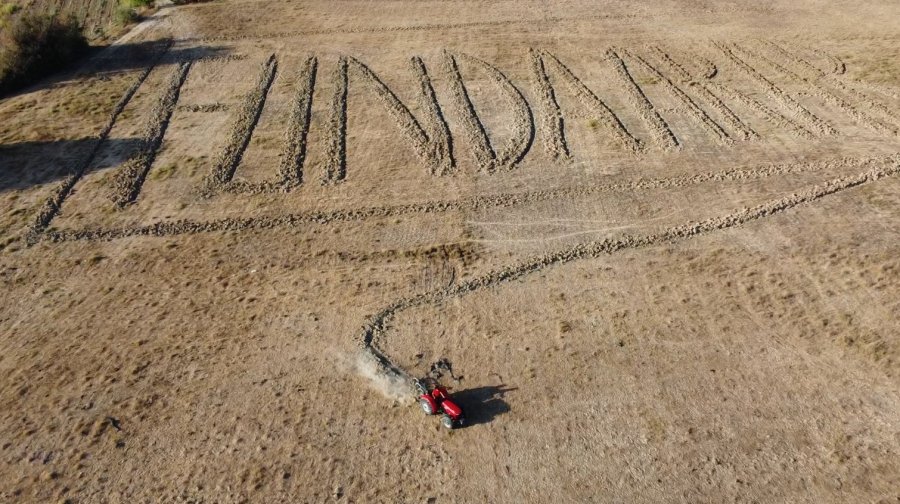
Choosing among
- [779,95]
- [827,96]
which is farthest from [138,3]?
[827,96]

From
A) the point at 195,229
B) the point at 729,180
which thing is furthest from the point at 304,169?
the point at 729,180

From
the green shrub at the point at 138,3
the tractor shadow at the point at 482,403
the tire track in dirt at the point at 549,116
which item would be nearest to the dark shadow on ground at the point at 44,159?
the tire track in dirt at the point at 549,116

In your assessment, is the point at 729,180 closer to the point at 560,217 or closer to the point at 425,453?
the point at 560,217

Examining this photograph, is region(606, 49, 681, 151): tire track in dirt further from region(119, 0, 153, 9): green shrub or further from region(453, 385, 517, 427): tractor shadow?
region(119, 0, 153, 9): green shrub

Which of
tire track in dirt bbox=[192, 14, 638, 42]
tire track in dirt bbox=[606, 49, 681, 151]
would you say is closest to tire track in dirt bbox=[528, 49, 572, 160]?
tire track in dirt bbox=[606, 49, 681, 151]

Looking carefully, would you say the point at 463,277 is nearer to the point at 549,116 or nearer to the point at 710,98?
the point at 549,116
